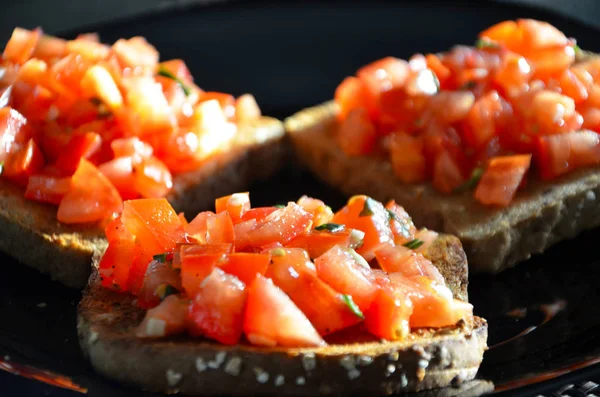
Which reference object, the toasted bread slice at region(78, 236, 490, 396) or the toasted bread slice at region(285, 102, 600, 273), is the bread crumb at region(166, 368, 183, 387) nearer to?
the toasted bread slice at region(78, 236, 490, 396)

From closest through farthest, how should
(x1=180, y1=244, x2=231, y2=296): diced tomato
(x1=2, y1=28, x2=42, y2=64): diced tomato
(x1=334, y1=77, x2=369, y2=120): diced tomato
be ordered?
(x1=180, y1=244, x2=231, y2=296): diced tomato, (x1=2, y1=28, x2=42, y2=64): diced tomato, (x1=334, y1=77, x2=369, y2=120): diced tomato

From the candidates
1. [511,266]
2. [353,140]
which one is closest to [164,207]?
[353,140]

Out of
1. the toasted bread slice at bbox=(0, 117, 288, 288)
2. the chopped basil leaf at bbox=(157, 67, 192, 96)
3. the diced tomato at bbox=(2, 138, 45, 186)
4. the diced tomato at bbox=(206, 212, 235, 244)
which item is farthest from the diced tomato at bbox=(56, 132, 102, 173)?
the diced tomato at bbox=(206, 212, 235, 244)

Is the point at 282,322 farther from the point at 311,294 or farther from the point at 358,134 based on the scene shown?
the point at 358,134

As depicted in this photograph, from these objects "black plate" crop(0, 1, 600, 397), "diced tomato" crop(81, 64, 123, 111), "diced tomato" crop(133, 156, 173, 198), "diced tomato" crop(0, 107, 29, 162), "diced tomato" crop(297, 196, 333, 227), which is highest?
"diced tomato" crop(81, 64, 123, 111)

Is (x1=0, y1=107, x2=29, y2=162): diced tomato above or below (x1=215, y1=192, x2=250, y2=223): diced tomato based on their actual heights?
above

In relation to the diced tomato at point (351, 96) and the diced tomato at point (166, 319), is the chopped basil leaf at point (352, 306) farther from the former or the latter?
the diced tomato at point (351, 96)

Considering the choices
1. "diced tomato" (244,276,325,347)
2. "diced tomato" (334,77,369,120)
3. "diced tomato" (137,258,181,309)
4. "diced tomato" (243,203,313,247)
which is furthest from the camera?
"diced tomato" (334,77,369,120)
